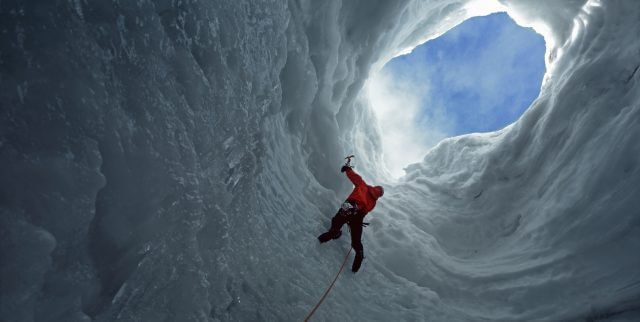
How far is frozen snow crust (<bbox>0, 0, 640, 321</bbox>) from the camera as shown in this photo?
1.85 meters

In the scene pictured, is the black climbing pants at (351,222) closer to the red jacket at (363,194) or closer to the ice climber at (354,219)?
the ice climber at (354,219)

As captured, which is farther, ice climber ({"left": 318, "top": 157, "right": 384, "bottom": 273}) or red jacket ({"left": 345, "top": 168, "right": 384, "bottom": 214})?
red jacket ({"left": 345, "top": 168, "right": 384, "bottom": 214})

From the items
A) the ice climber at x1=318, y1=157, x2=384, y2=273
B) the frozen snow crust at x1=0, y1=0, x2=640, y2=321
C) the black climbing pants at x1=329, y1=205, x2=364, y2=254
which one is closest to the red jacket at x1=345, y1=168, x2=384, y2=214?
the ice climber at x1=318, y1=157, x2=384, y2=273

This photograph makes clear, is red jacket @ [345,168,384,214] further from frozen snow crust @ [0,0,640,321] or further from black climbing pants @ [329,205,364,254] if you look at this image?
frozen snow crust @ [0,0,640,321]

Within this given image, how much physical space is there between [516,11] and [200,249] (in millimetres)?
11277

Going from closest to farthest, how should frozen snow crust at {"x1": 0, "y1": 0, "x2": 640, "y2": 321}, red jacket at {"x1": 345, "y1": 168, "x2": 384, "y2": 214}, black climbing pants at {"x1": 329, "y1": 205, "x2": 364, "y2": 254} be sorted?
frozen snow crust at {"x1": 0, "y1": 0, "x2": 640, "y2": 321}
black climbing pants at {"x1": 329, "y1": 205, "x2": 364, "y2": 254}
red jacket at {"x1": 345, "y1": 168, "x2": 384, "y2": 214}

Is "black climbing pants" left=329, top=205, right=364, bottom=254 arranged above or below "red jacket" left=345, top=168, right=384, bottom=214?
below

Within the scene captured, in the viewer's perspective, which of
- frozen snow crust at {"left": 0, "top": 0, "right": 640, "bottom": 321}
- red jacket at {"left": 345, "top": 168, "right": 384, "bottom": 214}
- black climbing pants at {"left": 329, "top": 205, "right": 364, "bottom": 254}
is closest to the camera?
frozen snow crust at {"left": 0, "top": 0, "right": 640, "bottom": 321}

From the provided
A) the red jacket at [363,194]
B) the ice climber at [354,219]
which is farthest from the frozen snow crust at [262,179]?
the red jacket at [363,194]

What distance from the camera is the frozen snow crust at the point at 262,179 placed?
1848mm

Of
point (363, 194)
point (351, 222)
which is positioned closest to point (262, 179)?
point (351, 222)

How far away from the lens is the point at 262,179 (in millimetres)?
4145

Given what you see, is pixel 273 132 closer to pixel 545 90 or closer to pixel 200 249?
pixel 200 249

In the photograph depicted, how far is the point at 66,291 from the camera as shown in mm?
1983
